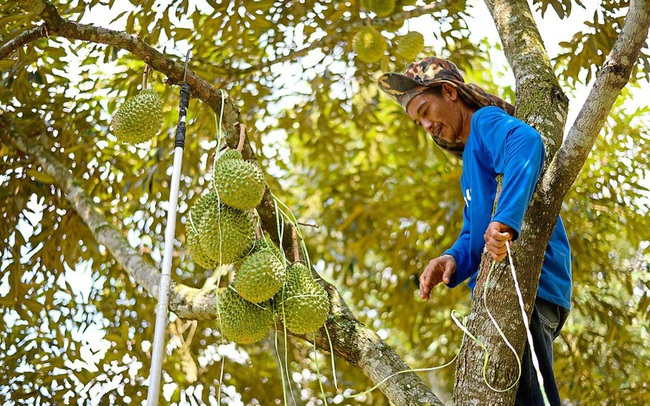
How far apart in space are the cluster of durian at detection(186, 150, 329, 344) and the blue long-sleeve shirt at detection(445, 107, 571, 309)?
48cm

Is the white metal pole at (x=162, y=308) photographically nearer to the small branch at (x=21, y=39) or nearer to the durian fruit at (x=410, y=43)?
the small branch at (x=21, y=39)

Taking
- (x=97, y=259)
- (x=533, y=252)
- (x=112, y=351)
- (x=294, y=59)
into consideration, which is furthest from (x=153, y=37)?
(x=533, y=252)

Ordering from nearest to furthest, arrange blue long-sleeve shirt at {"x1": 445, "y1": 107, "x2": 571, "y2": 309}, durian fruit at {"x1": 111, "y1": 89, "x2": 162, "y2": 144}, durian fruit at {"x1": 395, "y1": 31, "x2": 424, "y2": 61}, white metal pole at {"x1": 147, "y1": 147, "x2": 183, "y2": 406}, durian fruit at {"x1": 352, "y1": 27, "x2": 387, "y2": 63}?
white metal pole at {"x1": 147, "y1": 147, "x2": 183, "y2": 406}
blue long-sleeve shirt at {"x1": 445, "y1": 107, "x2": 571, "y2": 309}
durian fruit at {"x1": 111, "y1": 89, "x2": 162, "y2": 144}
durian fruit at {"x1": 352, "y1": 27, "x2": 387, "y2": 63}
durian fruit at {"x1": 395, "y1": 31, "x2": 424, "y2": 61}

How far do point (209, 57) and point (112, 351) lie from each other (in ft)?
5.14

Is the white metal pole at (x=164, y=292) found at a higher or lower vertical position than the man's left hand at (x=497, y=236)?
higher

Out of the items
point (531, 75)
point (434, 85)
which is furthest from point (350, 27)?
point (531, 75)

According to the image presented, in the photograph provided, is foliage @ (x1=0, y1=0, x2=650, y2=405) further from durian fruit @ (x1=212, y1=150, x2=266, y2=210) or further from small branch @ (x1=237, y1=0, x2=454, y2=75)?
durian fruit @ (x1=212, y1=150, x2=266, y2=210)

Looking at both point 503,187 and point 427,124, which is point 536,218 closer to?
point 503,187

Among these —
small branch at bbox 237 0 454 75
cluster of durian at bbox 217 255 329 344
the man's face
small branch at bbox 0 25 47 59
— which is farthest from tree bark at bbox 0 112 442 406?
small branch at bbox 237 0 454 75

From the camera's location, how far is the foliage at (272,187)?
3785mm

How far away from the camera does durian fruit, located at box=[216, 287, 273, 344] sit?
200 centimetres

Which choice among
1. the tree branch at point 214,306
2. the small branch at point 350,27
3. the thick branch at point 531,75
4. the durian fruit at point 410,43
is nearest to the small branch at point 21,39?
the tree branch at point 214,306

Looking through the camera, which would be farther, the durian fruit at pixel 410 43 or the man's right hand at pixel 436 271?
the durian fruit at pixel 410 43

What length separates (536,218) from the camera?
1862mm
